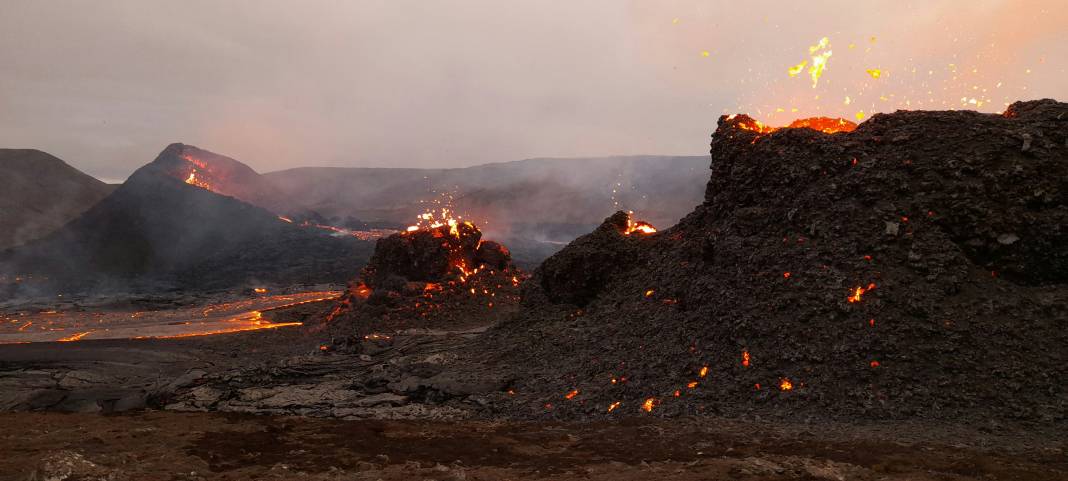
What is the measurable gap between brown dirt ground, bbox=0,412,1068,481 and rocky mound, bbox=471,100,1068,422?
613 mm

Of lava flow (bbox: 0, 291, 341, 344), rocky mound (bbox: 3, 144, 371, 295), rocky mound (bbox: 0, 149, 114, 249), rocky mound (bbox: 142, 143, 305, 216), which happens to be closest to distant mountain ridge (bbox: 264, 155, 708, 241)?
rocky mound (bbox: 142, 143, 305, 216)

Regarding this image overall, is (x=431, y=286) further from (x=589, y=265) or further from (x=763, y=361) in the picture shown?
(x=763, y=361)

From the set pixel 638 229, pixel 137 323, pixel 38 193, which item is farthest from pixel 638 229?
pixel 38 193

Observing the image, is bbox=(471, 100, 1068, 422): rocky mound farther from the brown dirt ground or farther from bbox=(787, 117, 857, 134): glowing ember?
bbox=(787, 117, 857, 134): glowing ember

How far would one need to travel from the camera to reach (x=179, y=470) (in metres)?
5.45

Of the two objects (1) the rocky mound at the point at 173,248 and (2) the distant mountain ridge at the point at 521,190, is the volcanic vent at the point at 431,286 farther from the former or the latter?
(2) the distant mountain ridge at the point at 521,190

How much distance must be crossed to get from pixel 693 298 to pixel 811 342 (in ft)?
6.94

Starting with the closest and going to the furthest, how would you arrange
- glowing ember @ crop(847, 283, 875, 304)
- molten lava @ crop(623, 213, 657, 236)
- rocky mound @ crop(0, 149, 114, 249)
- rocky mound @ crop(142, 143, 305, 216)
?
1. glowing ember @ crop(847, 283, 875, 304)
2. molten lava @ crop(623, 213, 657, 236)
3. rocky mound @ crop(0, 149, 114, 249)
4. rocky mound @ crop(142, 143, 305, 216)

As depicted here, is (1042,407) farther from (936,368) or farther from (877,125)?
(877,125)

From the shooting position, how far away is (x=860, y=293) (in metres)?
7.42

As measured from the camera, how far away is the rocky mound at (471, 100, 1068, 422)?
6.59 metres

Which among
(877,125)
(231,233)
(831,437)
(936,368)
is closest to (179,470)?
(831,437)

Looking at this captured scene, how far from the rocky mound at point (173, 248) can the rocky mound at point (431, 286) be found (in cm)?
2215

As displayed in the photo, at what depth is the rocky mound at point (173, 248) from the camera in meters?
39.2
